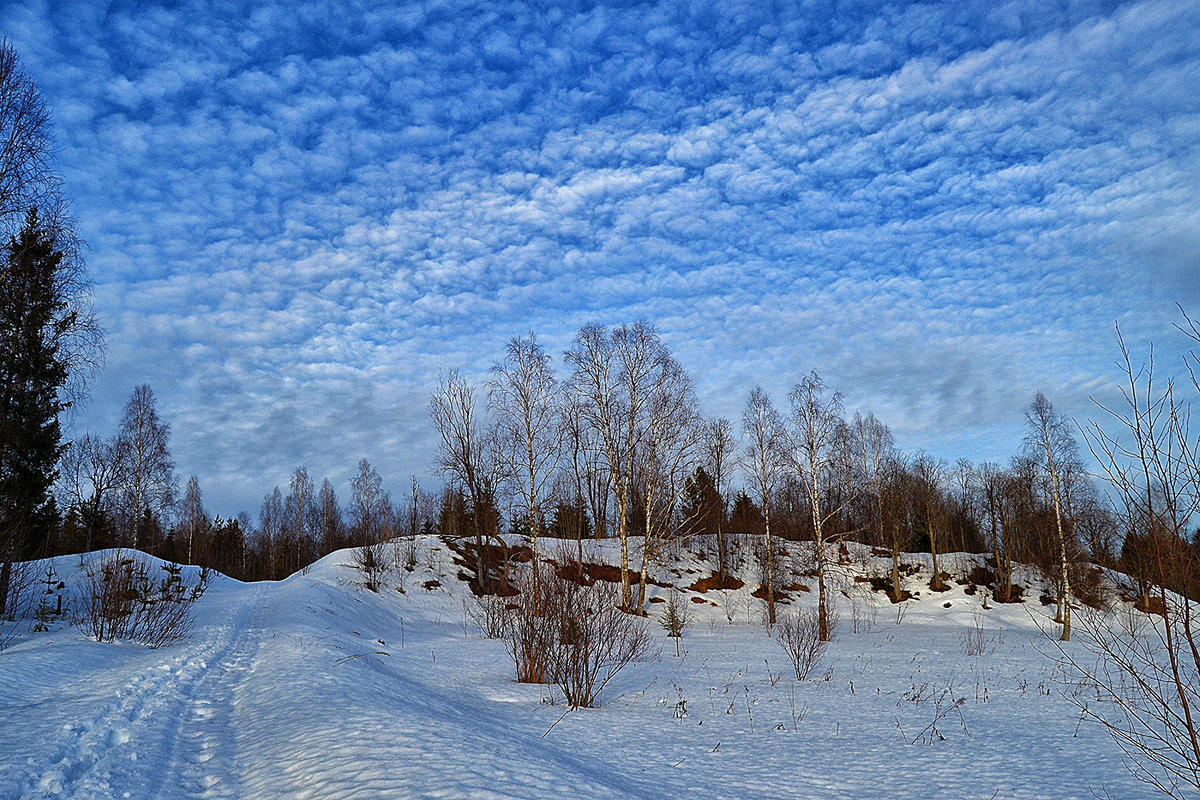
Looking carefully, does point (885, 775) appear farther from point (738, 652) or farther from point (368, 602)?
point (368, 602)

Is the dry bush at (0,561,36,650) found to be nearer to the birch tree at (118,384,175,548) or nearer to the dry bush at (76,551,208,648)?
the dry bush at (76,551,208,648)

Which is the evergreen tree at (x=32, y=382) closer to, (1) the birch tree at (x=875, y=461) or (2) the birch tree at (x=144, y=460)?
(2) the birch tree at (x=144, y=460)

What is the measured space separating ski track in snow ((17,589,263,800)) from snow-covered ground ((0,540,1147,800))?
0.03m

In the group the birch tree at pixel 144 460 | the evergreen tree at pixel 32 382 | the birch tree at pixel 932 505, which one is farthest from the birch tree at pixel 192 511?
the birch tree at pixel 932 505

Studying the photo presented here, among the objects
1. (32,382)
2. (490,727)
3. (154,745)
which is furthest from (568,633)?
(32,382)

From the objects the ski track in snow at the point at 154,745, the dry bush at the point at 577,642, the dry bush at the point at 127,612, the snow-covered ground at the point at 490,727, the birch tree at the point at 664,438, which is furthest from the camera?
the birch tree at the point at 664,438

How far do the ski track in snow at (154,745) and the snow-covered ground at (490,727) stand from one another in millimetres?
27

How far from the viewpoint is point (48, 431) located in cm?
1842

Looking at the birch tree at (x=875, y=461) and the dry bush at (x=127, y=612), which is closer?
the dry bush at (x=127, y=612)

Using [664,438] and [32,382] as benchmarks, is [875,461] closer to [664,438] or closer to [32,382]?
[664,438]

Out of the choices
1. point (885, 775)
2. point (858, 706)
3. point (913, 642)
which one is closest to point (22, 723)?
point (885, 775)

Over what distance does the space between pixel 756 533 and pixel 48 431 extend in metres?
36.7

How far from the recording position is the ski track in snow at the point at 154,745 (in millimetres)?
4938

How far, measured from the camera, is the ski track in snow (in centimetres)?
494
